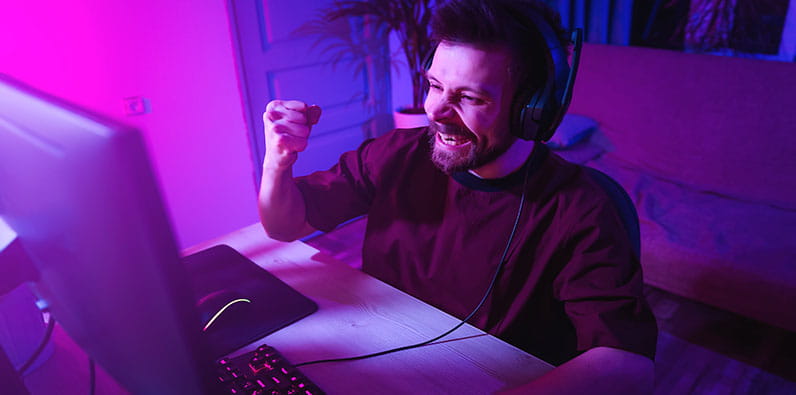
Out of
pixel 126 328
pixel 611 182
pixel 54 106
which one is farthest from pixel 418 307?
pixel 54 106

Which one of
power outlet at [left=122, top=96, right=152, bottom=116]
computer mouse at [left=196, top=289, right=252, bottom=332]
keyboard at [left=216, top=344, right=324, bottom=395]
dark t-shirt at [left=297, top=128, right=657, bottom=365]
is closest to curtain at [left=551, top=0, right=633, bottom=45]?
dark t-shirt at [left=297, top=128, right=657, bottom=365]

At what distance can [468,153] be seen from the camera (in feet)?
3.31

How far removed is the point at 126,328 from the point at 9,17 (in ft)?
6.67

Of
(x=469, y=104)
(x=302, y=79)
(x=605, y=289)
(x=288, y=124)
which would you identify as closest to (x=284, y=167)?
(x=288, y=124)

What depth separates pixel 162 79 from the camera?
7.63 feet

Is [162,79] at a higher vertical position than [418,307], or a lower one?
higher

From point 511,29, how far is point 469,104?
15 cm

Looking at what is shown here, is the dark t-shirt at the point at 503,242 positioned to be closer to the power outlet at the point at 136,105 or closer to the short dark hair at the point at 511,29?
the short dark hair at the point at 511,29

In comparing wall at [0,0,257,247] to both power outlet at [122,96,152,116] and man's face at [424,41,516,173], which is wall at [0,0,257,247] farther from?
man's face at [424,41,516,173]

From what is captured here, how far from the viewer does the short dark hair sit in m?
0.93

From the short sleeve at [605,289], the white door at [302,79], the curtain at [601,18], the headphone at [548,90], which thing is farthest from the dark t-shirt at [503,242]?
the curtain at [601,18]

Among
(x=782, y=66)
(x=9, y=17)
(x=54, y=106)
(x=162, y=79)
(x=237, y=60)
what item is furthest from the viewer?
(x=237, y=60)

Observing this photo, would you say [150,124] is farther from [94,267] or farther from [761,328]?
[761,328]

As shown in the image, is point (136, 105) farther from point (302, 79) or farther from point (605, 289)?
point (605, 289)
